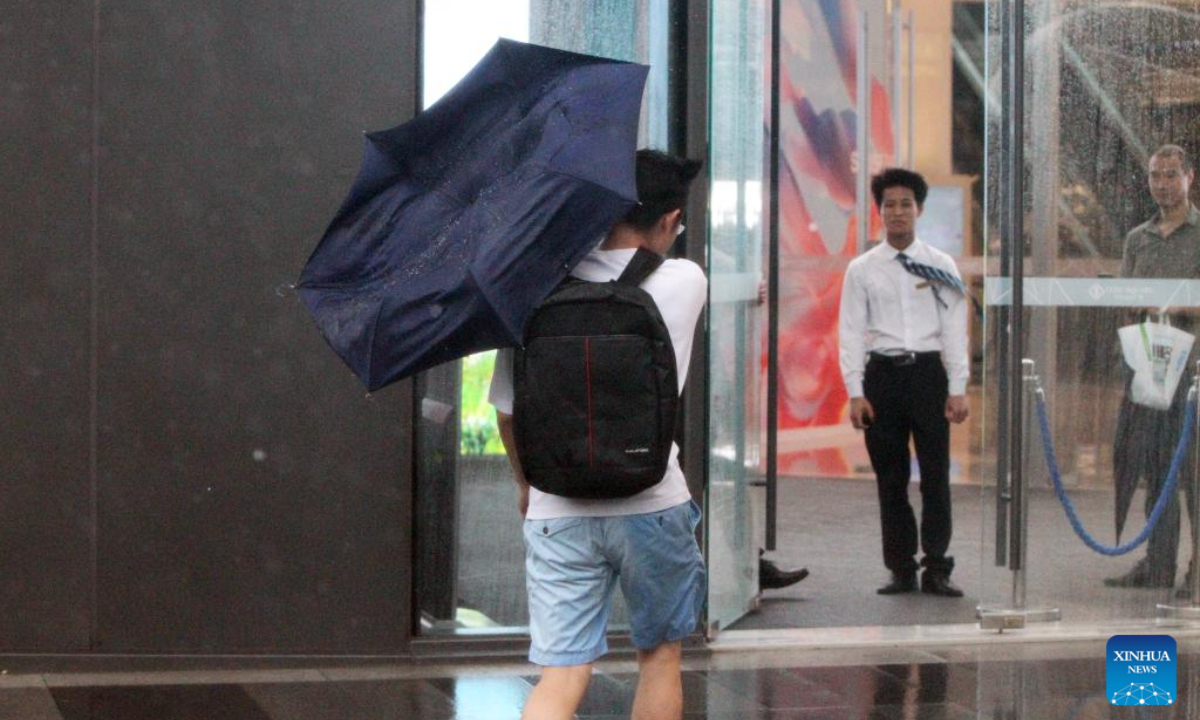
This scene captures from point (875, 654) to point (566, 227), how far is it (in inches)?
145

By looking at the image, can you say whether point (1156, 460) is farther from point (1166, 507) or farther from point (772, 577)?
point (772, 577)

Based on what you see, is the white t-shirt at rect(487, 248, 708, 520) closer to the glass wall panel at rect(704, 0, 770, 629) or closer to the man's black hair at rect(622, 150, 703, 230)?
the man's black hair at rect(622, 150, 703, 230)

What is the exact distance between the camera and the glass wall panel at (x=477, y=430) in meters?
6.52

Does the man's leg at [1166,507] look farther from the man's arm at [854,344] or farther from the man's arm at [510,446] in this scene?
the man's arm at [510,446]

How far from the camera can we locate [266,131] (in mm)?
6242

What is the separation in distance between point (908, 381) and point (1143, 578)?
1418 millimetres

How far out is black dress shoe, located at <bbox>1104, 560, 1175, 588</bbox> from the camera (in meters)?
7.53

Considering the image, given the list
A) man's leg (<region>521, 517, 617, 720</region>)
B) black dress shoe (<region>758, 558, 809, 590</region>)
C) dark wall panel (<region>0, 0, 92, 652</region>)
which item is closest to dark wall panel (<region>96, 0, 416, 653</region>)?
dark wall panel (<region>0, 0, 92, 652</region>)

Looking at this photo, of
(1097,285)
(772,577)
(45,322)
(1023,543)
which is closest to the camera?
(45,322)

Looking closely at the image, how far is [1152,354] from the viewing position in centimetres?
749

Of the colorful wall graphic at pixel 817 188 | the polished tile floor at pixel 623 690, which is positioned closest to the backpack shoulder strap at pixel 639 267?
the polished tile floor at pixel 623 690

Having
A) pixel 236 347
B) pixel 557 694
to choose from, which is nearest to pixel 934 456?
pixel 236 347

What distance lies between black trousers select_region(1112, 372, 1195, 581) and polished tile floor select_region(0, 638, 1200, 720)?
2.63 feet

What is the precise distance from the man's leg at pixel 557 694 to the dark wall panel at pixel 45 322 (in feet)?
9.53
